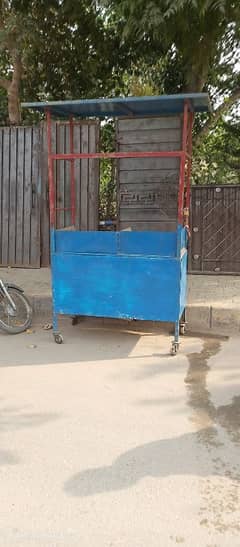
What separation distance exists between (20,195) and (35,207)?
0.34 metres

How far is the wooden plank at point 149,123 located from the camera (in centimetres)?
683

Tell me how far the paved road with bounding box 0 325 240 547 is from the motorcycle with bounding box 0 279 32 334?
2.60ft

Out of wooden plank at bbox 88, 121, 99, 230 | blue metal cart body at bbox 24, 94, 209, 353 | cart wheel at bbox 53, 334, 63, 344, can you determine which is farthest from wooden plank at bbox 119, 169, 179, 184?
cart wheel at bbox 53, 334, 63, 344

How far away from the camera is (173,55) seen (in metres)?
11.1

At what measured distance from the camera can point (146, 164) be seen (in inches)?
287

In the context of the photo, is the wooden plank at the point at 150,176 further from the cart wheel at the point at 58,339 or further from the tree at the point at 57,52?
the tree at the point at 57,52

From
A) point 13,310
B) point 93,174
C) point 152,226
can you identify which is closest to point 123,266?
point 13,310

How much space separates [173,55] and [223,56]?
4.06ft

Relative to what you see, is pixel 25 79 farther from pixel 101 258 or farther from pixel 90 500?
pixel 90 500

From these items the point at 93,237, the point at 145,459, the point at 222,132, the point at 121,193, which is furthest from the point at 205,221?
the point at 222,132

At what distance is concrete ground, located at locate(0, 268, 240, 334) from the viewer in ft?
18.4

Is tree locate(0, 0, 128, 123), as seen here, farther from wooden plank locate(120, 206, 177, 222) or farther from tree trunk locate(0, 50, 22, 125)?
wooden plank locate(120, 206, 177, 222)

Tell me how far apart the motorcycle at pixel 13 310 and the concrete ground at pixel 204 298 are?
539 millimetres

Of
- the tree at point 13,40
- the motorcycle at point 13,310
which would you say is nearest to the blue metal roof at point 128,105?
the motorcycle at point 13,310
